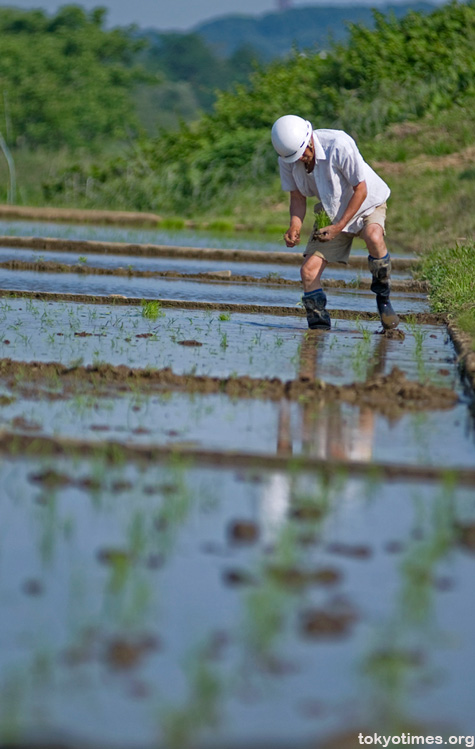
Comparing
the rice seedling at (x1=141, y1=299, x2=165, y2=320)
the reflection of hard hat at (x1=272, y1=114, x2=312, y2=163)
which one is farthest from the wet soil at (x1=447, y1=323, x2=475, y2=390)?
the rice seedling at (x1=141, y1=299, x2=165, y2=320)

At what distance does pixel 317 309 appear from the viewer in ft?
29.6

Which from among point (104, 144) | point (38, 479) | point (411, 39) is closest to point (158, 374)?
point (38, 479)

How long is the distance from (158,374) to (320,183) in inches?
103

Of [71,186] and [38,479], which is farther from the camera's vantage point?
[71,186]

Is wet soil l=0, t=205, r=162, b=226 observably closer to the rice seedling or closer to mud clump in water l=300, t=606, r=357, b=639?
the rice seedling

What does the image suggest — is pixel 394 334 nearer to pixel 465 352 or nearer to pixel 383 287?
pixel 383 287

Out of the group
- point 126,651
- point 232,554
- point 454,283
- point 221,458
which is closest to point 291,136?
point 454,283

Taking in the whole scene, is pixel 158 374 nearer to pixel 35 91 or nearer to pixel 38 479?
pixel 38 479

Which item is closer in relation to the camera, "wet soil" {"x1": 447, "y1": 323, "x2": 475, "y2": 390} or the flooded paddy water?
the flooded paddy water

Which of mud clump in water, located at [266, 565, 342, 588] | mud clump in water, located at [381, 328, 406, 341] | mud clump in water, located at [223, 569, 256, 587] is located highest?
mud clump in water, located at [381, 328, 406, 341]

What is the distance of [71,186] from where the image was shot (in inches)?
1137

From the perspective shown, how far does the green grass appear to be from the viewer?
9164 mm

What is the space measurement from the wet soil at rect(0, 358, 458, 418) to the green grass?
1.69 m

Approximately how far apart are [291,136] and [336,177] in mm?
490
